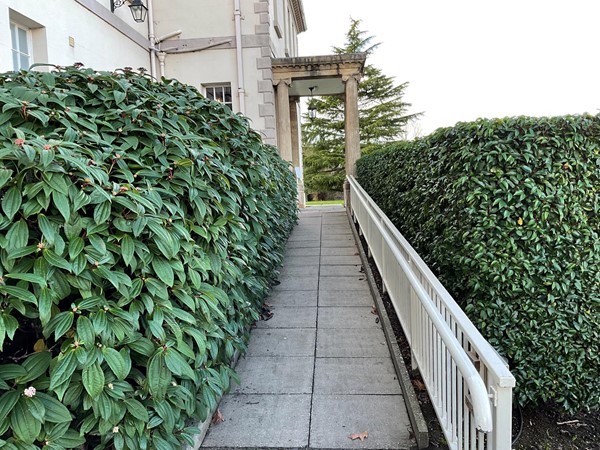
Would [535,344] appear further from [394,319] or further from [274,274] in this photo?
[274,274]

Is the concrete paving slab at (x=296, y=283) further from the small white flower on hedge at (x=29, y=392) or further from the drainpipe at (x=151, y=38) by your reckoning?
the drainpipe at (x=151, y=38)

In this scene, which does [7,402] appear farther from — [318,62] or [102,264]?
[318,62]

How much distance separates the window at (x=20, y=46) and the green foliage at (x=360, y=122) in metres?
19.3

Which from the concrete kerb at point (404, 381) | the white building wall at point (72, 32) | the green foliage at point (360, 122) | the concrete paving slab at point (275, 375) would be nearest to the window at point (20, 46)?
the white building wall at point (72, 32)

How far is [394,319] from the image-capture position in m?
4.10

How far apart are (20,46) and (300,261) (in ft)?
15.7

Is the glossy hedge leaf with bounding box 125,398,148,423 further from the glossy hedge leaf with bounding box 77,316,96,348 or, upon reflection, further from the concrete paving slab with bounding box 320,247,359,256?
the concrete paving slab with bounding box 320,247,359,256

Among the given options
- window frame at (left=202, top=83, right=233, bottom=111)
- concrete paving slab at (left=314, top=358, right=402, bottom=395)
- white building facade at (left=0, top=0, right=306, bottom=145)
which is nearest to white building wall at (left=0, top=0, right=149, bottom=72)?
white building facade at (left=0, top=0, right=306, bottom=145)

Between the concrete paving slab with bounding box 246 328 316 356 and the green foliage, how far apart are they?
→ 67.8ft

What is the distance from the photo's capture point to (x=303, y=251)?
6.43 meters

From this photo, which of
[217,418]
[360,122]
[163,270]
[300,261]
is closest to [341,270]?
[300,261]

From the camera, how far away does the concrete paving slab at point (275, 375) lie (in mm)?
2916

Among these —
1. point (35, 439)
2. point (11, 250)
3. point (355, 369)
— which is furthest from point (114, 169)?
point (355, 369)

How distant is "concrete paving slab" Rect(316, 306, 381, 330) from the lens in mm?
3898
